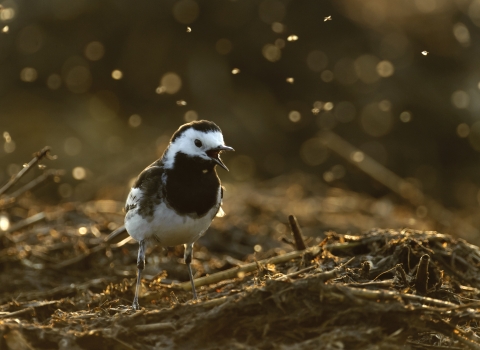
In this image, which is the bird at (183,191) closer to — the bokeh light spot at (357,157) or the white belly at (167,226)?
the white belly at (167,226)

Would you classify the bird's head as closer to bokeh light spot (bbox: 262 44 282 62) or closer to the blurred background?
the blurred background

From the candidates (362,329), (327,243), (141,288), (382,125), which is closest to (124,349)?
(362,329)

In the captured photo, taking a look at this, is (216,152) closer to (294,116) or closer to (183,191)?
(183,191)

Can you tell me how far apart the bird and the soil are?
0.53m

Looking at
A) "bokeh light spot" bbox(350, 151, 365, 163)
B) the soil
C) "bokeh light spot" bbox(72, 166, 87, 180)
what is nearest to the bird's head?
the soil

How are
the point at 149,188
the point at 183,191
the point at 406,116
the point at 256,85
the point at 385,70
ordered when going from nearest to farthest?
the point at 183,191
the point at 149,188
the point at 406,116
the point at 385,70
the point at 256,85

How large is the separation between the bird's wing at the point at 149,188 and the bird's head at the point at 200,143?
122 millimetres

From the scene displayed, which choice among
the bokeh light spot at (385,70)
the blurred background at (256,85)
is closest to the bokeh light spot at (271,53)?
the blurred background at (256,85)

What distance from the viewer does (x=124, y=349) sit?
4.29 m

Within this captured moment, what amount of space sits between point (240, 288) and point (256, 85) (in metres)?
11.6

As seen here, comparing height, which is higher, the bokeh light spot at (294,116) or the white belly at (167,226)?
the bokeh light spot at (294,116)

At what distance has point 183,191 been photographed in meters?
5.96

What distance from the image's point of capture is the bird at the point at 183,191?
5965 millimetres

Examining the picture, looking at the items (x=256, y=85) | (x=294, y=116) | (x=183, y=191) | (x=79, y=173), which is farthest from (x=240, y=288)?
(x=256, y=85)
